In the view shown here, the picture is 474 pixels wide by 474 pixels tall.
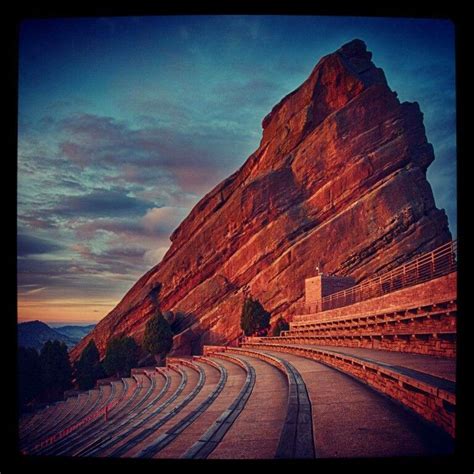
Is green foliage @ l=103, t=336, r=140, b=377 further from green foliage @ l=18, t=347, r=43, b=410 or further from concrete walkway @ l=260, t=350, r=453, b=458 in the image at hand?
concrete walkway @ l=260, t=350, r=453, b=458

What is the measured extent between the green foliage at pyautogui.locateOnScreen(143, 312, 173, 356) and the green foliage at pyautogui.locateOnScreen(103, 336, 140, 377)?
4.90 feet

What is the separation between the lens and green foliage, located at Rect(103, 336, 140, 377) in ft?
106

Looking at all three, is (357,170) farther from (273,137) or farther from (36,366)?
(36,366)

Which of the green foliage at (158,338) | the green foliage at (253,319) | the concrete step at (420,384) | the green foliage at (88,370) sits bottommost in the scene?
the green foliage at (88,370)

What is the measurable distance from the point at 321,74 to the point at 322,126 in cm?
736

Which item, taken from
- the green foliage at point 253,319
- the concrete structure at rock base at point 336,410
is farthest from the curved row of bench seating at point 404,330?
the green foliage at point 253,319

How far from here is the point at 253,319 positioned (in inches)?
1355

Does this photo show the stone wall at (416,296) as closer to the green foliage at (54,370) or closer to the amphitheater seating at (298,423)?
the amphitheater seating at (298,423)

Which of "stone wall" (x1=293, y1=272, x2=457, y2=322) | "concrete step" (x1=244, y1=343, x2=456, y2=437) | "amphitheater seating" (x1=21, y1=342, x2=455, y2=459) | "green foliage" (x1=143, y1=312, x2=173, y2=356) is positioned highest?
"stone wall" (x1=293, y1=272, x2=457, y2=322)

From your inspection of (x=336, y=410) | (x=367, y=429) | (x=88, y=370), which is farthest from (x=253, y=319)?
(x=367, y=429)

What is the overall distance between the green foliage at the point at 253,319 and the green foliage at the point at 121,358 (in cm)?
1122

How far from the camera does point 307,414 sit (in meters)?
6.36

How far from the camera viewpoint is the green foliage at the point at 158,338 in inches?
1383

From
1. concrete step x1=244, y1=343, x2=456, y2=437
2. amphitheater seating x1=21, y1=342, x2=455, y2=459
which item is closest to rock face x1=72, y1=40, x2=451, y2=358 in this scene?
amphitheater seating x1=21, y1=342, x2=455, y2=459
